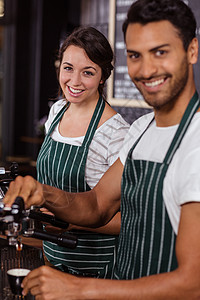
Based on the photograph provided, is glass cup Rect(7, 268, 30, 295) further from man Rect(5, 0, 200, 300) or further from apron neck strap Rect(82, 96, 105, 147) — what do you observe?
apron neck strap Rect(82, 96, 105, 147)

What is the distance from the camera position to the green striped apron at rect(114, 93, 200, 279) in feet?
3.92

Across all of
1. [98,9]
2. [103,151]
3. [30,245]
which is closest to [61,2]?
[98,9]

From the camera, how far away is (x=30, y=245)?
1580 millimetres

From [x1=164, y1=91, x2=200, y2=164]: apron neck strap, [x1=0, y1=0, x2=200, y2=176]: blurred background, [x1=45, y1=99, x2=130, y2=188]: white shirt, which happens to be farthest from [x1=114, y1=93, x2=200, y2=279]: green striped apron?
[x1=0, y1=0, x2=200, y2=176]: blurred background

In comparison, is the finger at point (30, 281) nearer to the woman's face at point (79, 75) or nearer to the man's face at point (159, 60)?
the man's face at point (159, 60)

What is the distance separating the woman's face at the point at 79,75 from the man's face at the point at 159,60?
76 cm

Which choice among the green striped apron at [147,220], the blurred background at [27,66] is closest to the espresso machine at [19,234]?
the green striped apron at [147,220]

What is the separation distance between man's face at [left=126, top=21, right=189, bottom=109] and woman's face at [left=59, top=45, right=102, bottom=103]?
76cm

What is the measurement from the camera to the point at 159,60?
45.4 inches

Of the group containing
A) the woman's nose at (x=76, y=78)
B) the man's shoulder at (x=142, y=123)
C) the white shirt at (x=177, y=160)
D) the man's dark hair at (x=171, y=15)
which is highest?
the man's dark hair at (x=171, y=15)

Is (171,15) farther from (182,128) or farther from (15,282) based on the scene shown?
(15,282)

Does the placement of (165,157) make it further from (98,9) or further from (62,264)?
(98,9)

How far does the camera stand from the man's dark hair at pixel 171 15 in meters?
1.16

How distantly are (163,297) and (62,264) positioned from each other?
0.85m
